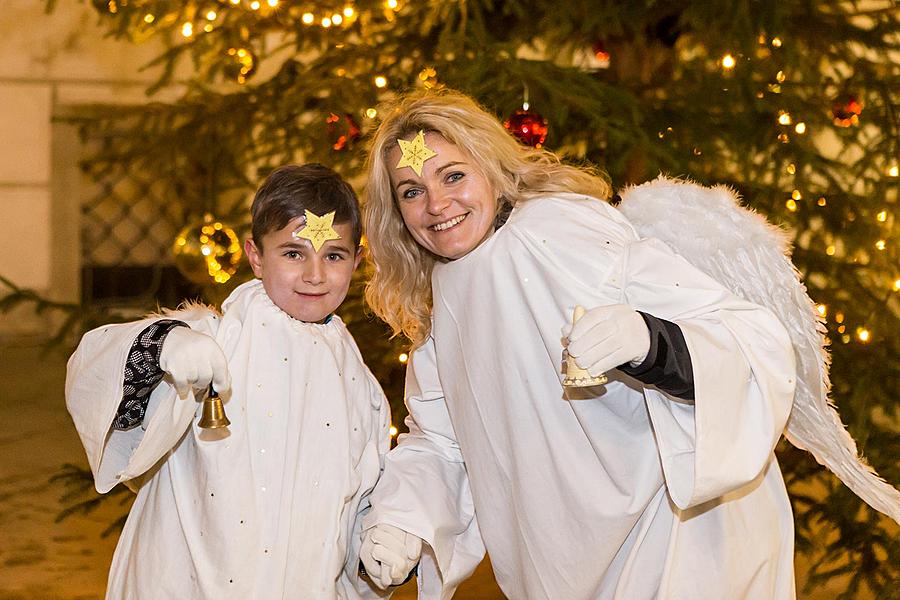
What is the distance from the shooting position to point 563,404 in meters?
2.43

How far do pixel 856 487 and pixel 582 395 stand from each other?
2.17 feet

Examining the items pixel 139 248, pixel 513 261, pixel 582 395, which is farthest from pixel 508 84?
pixel 139 248

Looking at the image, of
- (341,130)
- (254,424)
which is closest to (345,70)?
(341,130)

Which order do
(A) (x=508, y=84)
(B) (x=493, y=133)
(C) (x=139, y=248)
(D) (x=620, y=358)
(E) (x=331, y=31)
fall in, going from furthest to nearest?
(C) (x=139, y=248) < (E) (x=331, y=31) < (A) (x=508, y=84) < (B) (x=493, y=133) < (D) (x=620, y=358)

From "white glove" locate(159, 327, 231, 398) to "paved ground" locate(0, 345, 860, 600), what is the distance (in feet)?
6.22

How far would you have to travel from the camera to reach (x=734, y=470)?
2150 mm

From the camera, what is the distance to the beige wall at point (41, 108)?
8.74 m

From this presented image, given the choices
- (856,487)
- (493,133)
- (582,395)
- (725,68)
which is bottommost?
(856,487)

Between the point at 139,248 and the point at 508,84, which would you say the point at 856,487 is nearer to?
the point at 508,84

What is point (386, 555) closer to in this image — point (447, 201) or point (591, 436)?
point (591, 436)

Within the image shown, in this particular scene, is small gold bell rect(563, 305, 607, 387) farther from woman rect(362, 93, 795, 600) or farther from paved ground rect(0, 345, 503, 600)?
paved ground rect(0, 345, 503, 600)

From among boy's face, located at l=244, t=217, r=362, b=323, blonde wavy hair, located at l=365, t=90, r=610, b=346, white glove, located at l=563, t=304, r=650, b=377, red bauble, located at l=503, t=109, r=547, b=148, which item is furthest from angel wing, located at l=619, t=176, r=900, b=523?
red bauble, located at l=503, t=109, r=547, b=148

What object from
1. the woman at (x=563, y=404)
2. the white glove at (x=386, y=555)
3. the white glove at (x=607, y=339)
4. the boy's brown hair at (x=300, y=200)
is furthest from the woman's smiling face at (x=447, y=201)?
the white glove at (x=386, y=555)

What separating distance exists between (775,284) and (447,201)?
0.74 meters
